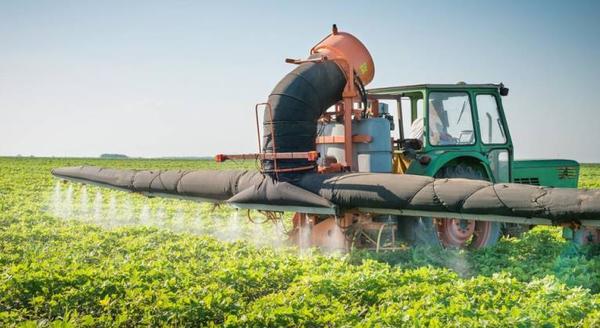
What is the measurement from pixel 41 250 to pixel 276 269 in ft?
14.5

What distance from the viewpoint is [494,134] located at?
36.7ft

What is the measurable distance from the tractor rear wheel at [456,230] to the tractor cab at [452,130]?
0.40ft

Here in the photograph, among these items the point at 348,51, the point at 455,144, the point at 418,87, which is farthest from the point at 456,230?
the point at 348,51

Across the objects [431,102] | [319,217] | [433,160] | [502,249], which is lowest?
[502,249]

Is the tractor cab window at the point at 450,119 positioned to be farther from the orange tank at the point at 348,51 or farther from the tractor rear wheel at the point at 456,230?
the orange tank at the point at 348,51

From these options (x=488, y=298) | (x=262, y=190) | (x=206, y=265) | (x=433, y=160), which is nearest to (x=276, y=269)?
(x=206, y=265)

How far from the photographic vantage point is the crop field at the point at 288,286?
598cm

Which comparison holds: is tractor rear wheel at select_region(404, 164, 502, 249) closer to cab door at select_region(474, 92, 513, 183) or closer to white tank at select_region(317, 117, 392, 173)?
cab door at select_region(474, 92, 513, 183)

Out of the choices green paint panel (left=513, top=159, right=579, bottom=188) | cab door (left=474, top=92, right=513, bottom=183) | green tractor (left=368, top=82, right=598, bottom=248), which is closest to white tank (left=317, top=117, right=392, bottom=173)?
green tractor (left=368, top=82, right=598, bottom=248)

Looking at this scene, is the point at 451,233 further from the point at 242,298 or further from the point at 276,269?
the point at 242,298

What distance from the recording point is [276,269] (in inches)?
319

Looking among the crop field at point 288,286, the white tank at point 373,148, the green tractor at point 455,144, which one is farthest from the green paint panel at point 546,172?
the white tank at point 373,148

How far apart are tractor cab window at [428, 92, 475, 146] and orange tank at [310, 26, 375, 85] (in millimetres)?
1110

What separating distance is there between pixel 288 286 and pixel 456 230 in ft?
13.4
